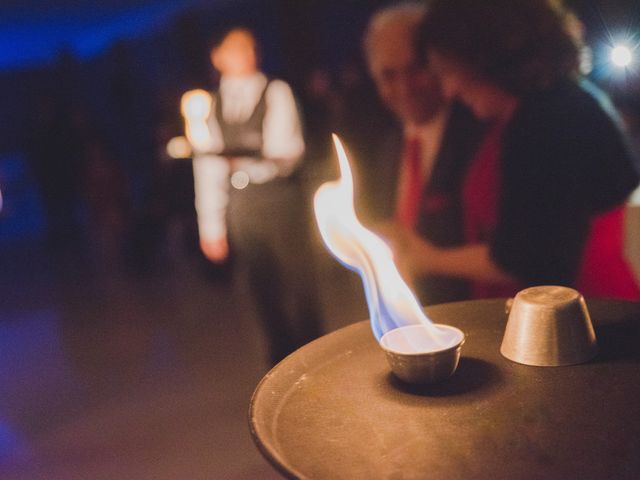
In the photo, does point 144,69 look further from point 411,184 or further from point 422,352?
point 422,352

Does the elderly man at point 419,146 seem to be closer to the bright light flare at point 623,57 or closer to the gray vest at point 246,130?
the gray vest at point 246,130

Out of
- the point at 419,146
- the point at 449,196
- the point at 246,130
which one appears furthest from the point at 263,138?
the point at 449,196

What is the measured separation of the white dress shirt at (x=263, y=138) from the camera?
9.95 ft

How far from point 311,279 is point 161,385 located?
884 mm

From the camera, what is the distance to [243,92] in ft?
10.0

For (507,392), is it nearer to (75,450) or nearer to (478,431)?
(478,431)

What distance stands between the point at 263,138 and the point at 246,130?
0.09 meters

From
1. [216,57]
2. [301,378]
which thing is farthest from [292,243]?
[301,378]

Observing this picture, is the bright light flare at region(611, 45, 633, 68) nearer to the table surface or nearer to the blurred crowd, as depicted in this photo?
the blurred crowd

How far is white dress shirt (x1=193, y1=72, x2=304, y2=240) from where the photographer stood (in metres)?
3.03

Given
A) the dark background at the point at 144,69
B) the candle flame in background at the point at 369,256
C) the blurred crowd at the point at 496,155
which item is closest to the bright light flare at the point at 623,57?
the dark background at the point at 144,69

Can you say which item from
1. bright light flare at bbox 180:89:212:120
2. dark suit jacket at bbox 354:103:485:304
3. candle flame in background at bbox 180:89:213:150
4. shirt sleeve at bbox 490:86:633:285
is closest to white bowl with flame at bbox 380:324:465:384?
shirt sleeve at bbox 490:86:633:285

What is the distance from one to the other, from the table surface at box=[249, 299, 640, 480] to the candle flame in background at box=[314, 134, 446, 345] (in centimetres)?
8

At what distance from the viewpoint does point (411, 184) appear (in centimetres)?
186
